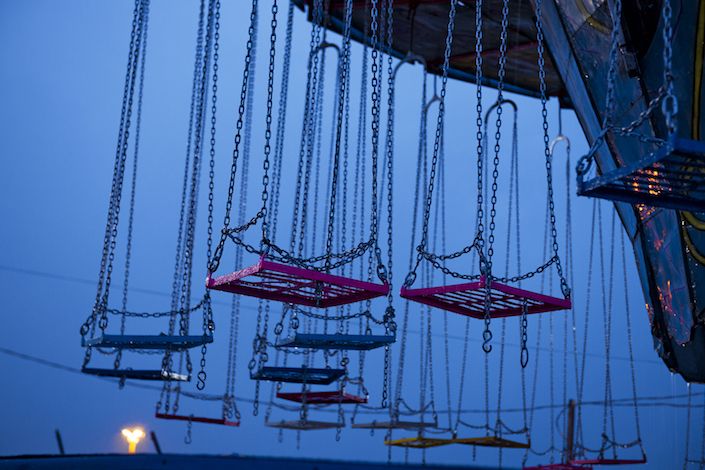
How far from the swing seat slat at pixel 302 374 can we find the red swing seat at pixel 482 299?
2318 millimetres

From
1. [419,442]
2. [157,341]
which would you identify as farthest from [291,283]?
[419,442]

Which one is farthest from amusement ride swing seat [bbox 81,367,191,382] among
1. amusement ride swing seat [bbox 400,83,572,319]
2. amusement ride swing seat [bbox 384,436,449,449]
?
amusement ride swing seat [bbox 384,436,449,449]

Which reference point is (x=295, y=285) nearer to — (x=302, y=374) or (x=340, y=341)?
(x=340, y=341)

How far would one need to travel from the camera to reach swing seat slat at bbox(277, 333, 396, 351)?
21.3 ft

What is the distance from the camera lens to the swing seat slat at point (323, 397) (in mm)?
10078

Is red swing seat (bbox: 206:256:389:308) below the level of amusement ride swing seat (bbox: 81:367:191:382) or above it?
above

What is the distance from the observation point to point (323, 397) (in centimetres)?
1041

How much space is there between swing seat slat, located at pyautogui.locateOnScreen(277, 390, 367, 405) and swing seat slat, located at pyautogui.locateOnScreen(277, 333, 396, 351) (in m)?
2.88

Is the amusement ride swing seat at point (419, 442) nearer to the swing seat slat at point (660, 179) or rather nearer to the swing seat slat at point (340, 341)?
the swing seat slat at point (340, 341)

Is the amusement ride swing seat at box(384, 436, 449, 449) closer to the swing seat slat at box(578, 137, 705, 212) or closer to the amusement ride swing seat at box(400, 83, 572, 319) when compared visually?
the amusement ride swing seat at box(400, 83, 572, 319)

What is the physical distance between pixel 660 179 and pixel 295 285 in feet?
8.11

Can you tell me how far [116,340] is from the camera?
743cm

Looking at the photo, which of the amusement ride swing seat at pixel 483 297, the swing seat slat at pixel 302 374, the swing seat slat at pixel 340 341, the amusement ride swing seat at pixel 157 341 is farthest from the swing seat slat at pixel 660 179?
the swing seat slat at pixel 302 374

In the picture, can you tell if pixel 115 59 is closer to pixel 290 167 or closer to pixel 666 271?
pixel 290 167
